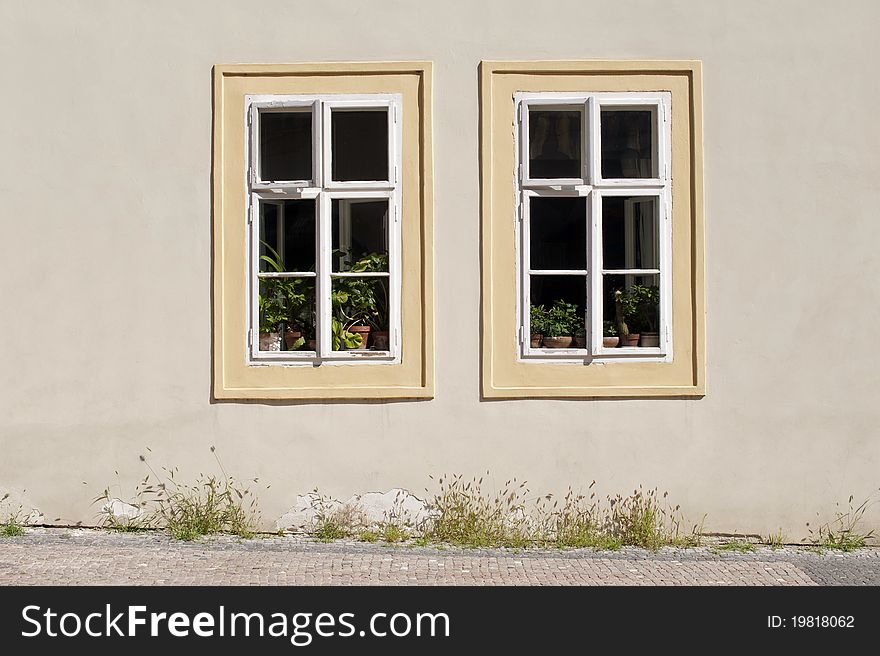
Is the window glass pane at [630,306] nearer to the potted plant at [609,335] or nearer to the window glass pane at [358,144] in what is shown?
the potted plant at [609,335]

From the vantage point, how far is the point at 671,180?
799 centimetres

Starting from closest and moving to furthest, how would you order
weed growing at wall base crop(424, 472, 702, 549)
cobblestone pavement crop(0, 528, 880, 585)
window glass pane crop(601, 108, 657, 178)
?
cobblestone pavement crop(0, 528, 880, 585) < weed growing at wall base crop(424, 472, 702, 549) < window glass pane crop(601, 108, 657, 178)

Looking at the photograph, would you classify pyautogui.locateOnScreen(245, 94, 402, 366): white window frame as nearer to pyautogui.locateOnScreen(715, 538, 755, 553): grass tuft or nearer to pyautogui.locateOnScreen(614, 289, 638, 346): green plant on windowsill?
pyautogui.locateOnScreen(614, 289, 638, 346): green plant on windowsill

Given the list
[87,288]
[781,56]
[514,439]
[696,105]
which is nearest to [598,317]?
[514,439]

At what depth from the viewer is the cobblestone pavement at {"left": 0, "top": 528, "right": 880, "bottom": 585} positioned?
6.88 m

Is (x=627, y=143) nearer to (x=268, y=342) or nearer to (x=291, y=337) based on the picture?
(x=291, y=337)

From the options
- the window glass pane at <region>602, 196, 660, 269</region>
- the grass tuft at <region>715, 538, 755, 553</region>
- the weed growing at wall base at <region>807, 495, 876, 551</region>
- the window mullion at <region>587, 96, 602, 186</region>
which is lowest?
the grass tuft at <region>715, 538, 755, 553</region>

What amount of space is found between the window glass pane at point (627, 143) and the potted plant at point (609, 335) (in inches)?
39.8

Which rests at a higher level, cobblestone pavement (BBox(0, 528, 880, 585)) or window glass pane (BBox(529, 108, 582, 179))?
window glass pane (BBox(529, 108, 582, 179))

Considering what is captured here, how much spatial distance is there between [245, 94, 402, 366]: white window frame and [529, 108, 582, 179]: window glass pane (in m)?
0.92

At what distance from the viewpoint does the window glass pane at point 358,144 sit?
26.8 feet

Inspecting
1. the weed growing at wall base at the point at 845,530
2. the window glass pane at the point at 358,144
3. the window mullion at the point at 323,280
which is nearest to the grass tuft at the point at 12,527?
the window mullion at the point at 323,280

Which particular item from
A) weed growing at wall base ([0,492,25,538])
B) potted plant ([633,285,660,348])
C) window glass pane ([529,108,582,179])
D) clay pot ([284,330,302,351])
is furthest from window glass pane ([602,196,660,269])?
weed growing at wall base ([0,492,25,538])

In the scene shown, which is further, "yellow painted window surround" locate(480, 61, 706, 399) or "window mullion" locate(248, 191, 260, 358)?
"window mullion" locate(248, 191, 260, 358)
